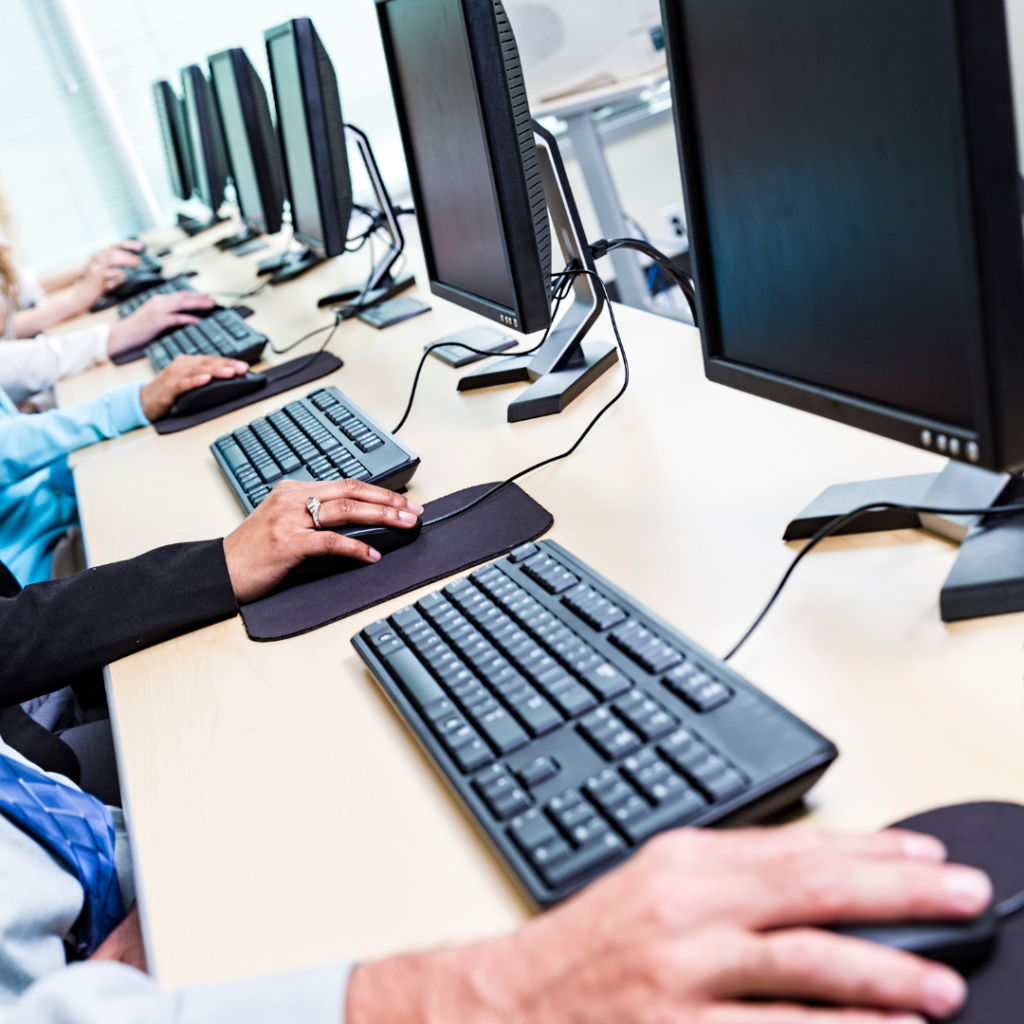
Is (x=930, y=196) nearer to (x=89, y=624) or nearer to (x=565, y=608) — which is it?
(x=565, y=608)

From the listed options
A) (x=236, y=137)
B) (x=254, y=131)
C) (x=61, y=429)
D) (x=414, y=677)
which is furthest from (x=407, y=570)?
(x=236, y=137)

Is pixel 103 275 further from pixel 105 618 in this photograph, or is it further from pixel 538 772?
pixel 538 772

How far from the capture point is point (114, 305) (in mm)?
2826

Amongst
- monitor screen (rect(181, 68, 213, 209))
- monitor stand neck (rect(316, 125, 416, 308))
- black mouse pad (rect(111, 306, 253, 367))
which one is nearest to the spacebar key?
monitor stand neck (rect(316, 125, 416, 308))

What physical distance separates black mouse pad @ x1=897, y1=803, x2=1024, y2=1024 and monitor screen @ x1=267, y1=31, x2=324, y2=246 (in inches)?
62.6

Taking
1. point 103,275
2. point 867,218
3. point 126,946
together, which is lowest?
point 126,946

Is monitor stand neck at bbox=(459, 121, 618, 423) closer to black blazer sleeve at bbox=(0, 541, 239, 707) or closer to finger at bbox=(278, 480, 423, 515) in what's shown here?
finger at bbox=(278, 480, 423, 515)

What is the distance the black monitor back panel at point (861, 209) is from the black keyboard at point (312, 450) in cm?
37

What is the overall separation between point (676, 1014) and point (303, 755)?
360 millimetres

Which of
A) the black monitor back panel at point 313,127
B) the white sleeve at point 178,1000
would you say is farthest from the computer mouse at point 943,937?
the black monitor back panel at point 313,127

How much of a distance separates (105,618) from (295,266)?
1627 mm

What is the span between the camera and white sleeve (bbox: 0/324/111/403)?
2.08 m

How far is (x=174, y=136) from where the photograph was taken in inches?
142

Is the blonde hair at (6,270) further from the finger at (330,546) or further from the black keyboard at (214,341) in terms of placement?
the finger at (330,546)
